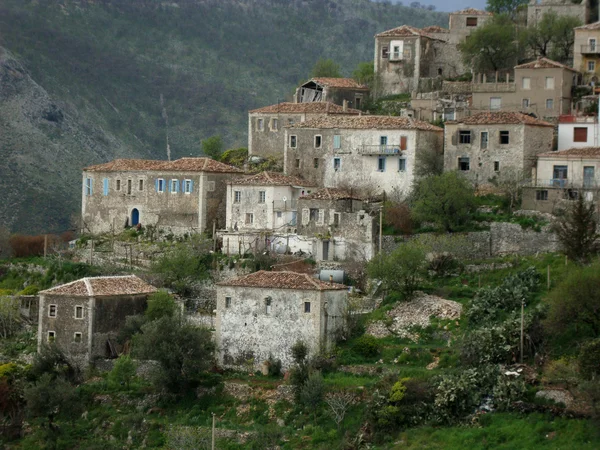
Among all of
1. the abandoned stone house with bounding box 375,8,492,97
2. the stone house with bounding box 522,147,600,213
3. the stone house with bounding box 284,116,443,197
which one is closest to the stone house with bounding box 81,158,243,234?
the stone house with bounding box 284,116,443,197

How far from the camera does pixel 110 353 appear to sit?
69750mm

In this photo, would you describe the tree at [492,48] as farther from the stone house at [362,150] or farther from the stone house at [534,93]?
the stone house at [362,150]

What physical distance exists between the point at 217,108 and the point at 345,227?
67.0 m

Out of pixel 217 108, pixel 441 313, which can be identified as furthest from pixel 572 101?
pixel 217 108

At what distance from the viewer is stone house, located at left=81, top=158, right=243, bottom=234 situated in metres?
81.2

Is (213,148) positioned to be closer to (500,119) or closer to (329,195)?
(329,195)

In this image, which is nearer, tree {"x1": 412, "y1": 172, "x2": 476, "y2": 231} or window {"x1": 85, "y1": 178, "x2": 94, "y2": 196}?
tree {"x1": 412, "y1": 172, "x2": 476, "y2": 231}

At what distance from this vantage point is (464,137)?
78188mm

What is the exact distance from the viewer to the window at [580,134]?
77.9m

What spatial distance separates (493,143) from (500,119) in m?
1.16

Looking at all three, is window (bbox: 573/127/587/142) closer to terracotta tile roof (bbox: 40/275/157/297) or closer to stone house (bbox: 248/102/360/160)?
stone house (bbox: 248/102/360/160)

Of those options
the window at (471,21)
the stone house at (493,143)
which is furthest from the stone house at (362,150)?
the window at (471,21)

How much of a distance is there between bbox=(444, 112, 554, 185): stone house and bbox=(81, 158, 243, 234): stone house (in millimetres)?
11143

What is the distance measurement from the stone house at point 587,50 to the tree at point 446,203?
48.5 ft
